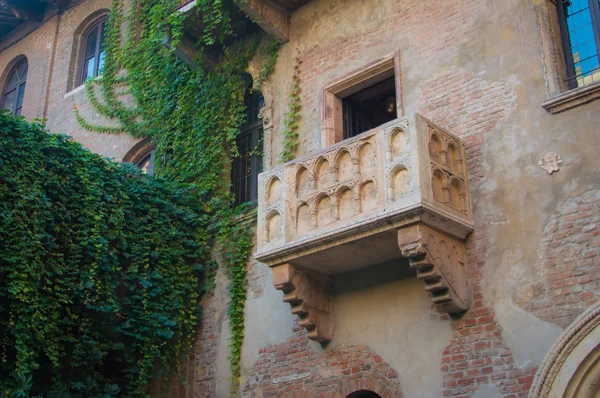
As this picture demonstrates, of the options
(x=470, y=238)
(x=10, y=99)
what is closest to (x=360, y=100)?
(x=470, y=238)

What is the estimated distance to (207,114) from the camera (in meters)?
Result: 12.3

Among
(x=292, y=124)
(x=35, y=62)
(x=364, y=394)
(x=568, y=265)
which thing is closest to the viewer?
(x=568, y=265)

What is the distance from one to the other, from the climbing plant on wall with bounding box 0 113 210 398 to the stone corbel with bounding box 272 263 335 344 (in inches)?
76.6

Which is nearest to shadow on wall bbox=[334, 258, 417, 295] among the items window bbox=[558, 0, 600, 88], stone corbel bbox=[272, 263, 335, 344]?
stone corbel bbox=[272, 263, 335, 344]

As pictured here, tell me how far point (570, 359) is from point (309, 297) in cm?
307

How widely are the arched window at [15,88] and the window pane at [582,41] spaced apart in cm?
1186

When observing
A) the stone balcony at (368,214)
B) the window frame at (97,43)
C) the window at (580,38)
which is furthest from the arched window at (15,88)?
the window at (580,38)

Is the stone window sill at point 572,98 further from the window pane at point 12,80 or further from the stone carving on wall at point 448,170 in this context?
the window pane at point 12,80

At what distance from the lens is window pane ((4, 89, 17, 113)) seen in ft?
58.1

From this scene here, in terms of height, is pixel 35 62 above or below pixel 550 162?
above

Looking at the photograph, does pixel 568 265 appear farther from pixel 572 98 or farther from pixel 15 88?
pixel 15 88

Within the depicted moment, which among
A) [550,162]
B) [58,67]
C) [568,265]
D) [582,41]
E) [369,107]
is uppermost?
[58,67]

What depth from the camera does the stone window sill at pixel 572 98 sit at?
8.32 meters

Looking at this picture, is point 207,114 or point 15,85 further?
point 15,85
